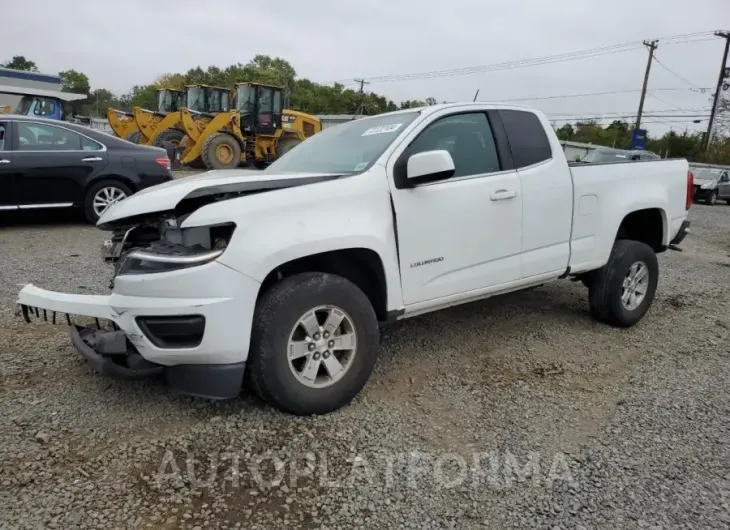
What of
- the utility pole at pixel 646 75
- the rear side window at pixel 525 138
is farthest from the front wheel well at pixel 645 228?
the utility pole at pixel 646 75

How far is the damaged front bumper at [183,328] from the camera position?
2.74m

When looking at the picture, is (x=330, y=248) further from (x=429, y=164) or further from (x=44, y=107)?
(x=44, y=107)

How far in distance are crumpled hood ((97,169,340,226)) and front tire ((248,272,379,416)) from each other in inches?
21.2

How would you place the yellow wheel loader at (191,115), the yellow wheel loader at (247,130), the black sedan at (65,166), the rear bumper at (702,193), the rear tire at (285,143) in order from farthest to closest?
the rear bumper at (702,193), the rear tire at (285,143), the yellow wheel loader at (191,115), the yellow wheel loader at (247,130), the black sedan at (65,166)

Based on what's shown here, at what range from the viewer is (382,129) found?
152 inches

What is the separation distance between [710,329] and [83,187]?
302 inches

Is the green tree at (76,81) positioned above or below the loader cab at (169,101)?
above

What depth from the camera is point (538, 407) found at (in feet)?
11.3

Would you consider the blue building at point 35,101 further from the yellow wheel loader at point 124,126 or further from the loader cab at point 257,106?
the loader cab at point 257,106

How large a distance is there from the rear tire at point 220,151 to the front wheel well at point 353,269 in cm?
1455

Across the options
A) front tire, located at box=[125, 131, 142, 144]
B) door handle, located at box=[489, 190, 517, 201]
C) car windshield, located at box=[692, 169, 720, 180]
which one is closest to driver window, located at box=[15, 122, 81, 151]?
door handle, located at box=[489, 190, 517, 201]

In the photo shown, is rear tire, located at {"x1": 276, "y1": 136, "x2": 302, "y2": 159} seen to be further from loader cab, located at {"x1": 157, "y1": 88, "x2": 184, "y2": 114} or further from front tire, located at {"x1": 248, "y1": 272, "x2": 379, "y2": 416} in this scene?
front tire, located at {"x1": 248, "y1": 272, "x2": 379, "y2": 416}

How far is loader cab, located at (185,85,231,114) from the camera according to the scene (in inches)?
794

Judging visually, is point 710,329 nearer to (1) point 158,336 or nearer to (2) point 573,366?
(2) point 573,366
